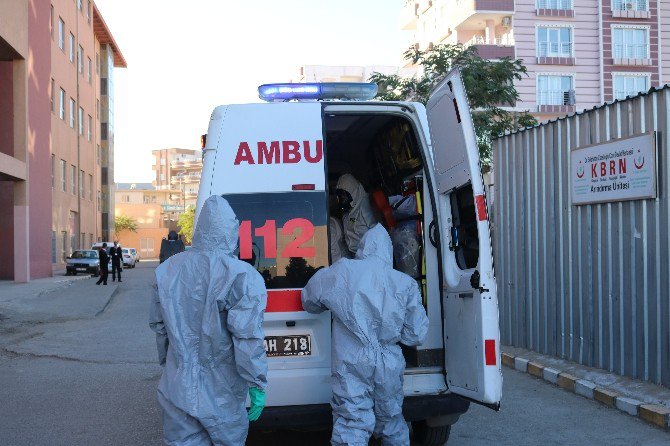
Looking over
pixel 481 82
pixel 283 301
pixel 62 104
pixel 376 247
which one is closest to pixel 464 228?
pixel 376 247

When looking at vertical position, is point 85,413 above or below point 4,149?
below

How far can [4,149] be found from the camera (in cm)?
2881

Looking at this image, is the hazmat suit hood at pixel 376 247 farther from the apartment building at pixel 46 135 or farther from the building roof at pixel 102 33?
the building roof at pixel 102 33

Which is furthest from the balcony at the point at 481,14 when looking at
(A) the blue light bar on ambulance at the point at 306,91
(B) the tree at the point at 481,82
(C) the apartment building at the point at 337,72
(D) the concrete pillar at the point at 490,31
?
(C) the apartment building at the point at 337,72

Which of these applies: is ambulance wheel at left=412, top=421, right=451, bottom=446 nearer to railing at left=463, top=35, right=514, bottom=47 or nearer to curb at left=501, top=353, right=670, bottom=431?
curb at left=501, top=353, right=670, bottom=431

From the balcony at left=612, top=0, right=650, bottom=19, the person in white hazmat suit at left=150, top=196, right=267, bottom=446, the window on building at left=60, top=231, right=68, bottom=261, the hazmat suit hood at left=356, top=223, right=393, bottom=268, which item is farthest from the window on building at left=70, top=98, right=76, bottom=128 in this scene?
the person in white hazmat suit at left=150, top=196, right=267, bottom=446

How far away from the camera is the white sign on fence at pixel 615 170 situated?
24.1ft

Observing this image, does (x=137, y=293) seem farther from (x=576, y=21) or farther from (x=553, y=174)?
(x=576, y=21)

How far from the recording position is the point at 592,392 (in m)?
7.55

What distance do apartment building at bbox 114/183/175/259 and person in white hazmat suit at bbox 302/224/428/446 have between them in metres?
90.6

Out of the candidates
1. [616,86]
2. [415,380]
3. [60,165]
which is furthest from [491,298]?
[616,86]

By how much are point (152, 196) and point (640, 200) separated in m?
141

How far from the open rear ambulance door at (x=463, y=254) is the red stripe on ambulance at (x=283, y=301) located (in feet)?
3.64

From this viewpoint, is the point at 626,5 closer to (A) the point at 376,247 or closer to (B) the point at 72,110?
(B) the point at 72,110
